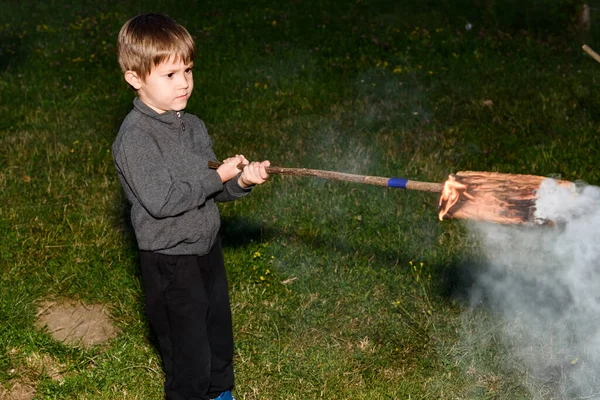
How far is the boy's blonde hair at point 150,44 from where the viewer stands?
10.9 ft

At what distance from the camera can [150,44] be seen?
331 centimetres

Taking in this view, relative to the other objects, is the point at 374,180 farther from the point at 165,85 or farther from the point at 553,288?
the point at 553,288

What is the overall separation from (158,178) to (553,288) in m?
2.70

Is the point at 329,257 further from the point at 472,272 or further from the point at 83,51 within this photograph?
the point at 83,51

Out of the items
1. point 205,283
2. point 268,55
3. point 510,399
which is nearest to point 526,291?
point 510,399

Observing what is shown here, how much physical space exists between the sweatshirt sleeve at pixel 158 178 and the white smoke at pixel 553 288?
4.66ft

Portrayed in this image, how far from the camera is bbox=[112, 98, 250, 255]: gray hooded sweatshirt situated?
3.27m

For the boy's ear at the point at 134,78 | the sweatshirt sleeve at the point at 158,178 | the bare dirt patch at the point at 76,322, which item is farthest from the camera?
the bare dirt patch at the point at 76,322

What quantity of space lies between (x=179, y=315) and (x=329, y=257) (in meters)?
1.80

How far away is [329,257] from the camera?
5152mm

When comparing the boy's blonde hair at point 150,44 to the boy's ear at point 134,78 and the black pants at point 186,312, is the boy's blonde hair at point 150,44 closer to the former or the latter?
the boy's ear at point 134,78

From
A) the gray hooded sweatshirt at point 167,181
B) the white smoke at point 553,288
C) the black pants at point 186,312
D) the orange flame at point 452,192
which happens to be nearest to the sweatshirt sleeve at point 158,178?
the gray hooded sweatshirt at point 167,181

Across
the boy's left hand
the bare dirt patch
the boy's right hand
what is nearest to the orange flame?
the boy's left hand

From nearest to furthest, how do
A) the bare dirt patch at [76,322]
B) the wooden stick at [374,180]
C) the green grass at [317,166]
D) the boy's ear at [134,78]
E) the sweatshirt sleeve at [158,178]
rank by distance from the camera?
the wooden stick at [374,180], the sweatshirt sleeve at [158,178], the boy's ear at [134,78], the green grass at [317,166], the bare dirt patch at [76,322]
